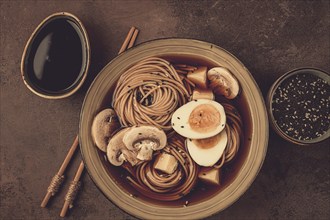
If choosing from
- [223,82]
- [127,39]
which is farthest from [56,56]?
[223,82]

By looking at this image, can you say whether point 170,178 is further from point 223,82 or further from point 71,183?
point 71,183

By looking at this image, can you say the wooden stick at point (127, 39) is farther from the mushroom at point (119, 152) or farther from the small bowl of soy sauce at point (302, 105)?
the small bowl of soy sauce at point (302, 105)

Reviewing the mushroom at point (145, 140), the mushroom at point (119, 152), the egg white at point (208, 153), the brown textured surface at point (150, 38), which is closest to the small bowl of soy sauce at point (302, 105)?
the brown textured surface at point (150, 38)

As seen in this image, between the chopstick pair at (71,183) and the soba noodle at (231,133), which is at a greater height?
the soba noodle at (231,133)

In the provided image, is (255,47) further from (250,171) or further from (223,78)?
(250,171)

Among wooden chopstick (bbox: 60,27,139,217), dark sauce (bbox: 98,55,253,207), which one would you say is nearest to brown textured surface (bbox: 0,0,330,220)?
wooden chopstick (bbox: 60,27,139,217)
